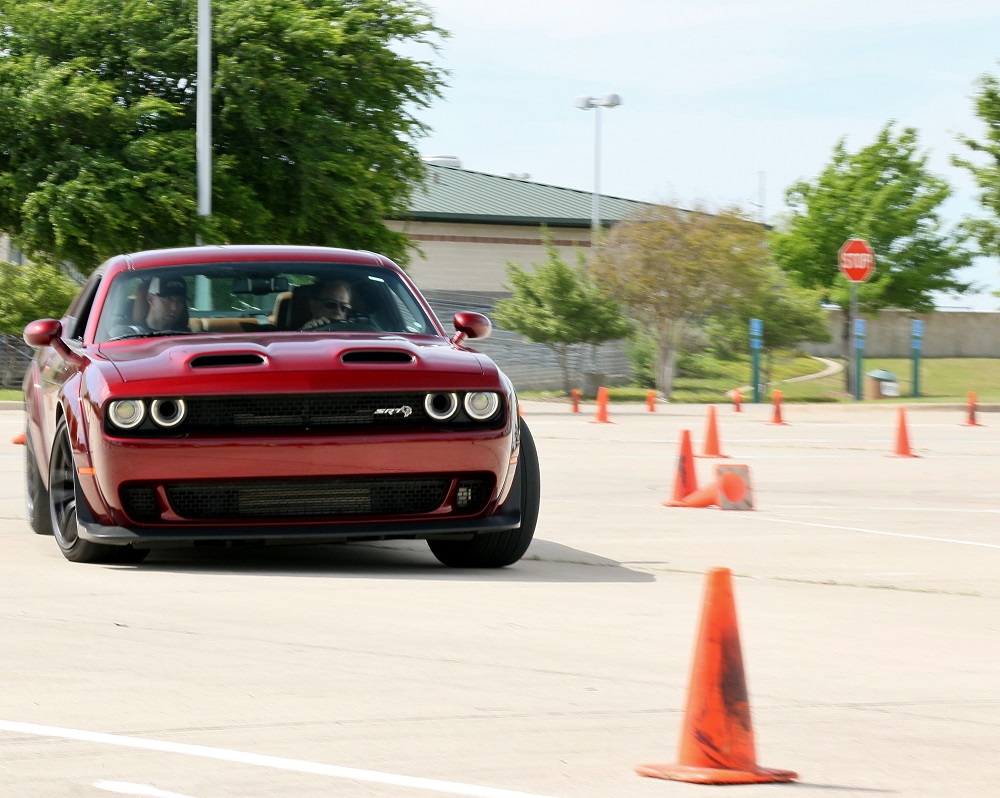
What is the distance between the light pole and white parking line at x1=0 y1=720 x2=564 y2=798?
22203 millimetres

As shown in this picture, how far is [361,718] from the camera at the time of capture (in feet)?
15.8

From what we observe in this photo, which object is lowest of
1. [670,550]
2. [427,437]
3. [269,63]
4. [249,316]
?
[670,550]

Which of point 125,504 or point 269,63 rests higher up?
point 269,63

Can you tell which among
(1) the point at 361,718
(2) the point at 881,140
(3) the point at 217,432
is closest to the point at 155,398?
(3) the point at 217,432

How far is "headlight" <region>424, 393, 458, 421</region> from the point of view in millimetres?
7332

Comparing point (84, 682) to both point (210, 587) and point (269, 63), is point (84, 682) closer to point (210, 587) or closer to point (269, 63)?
point (210, 587)

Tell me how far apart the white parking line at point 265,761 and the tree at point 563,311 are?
1445 inches

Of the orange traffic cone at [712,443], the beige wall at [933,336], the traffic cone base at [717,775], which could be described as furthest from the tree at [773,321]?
the traffic cone base at [717,775]

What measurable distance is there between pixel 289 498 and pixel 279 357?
2.02ft

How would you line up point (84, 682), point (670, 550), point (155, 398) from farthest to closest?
point (670, 550)
point (155, 398)
point (84, 682)

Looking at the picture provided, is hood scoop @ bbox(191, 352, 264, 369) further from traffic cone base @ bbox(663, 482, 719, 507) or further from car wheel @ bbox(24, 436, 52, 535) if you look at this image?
traffic cone base @ bbox(663, 482, 719, 507)

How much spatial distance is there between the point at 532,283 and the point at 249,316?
111 feet

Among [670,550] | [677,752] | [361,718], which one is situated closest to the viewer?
[677,752]

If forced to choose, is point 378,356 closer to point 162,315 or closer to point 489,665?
point 162,315
